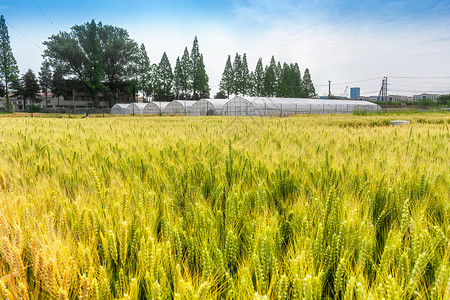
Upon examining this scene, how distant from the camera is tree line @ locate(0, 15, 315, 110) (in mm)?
58969

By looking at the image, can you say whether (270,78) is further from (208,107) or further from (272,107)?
(272,107)

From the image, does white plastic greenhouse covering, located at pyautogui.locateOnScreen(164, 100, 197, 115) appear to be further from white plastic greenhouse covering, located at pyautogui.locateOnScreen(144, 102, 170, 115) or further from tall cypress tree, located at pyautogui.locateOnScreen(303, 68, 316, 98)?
tall cypress tree, located at pyautogui.locateOnScreen(303, 68, 316, 98)

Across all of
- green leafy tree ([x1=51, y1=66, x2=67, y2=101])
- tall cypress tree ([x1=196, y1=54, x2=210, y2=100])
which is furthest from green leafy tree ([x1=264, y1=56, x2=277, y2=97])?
green leafy tree ([x1=51, y1=66, x2=67, y2=101])

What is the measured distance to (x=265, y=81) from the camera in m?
A: 75.1

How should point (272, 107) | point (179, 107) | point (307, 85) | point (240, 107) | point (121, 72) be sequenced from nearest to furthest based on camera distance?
point (240, 107) → point (272, 107) → point (179, 107) → point (121, 72) → point (307, 85)

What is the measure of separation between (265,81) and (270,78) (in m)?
1.59

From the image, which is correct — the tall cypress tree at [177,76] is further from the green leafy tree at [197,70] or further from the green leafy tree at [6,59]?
the green leafy tree at [6,59]

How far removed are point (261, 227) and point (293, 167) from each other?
3.54ft

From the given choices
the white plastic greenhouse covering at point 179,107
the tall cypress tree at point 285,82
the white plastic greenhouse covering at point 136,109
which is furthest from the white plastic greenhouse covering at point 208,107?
the tall cypress tree at point 285,82

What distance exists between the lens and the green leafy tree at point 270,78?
243 feet

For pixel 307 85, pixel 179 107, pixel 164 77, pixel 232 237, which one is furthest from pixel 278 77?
pixel 232 237

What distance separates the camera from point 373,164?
77.8 inches

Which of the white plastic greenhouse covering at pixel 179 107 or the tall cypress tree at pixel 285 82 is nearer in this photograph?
the white plastic greenhouse covering at pixel 179 107

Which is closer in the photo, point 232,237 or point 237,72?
point 232,237
